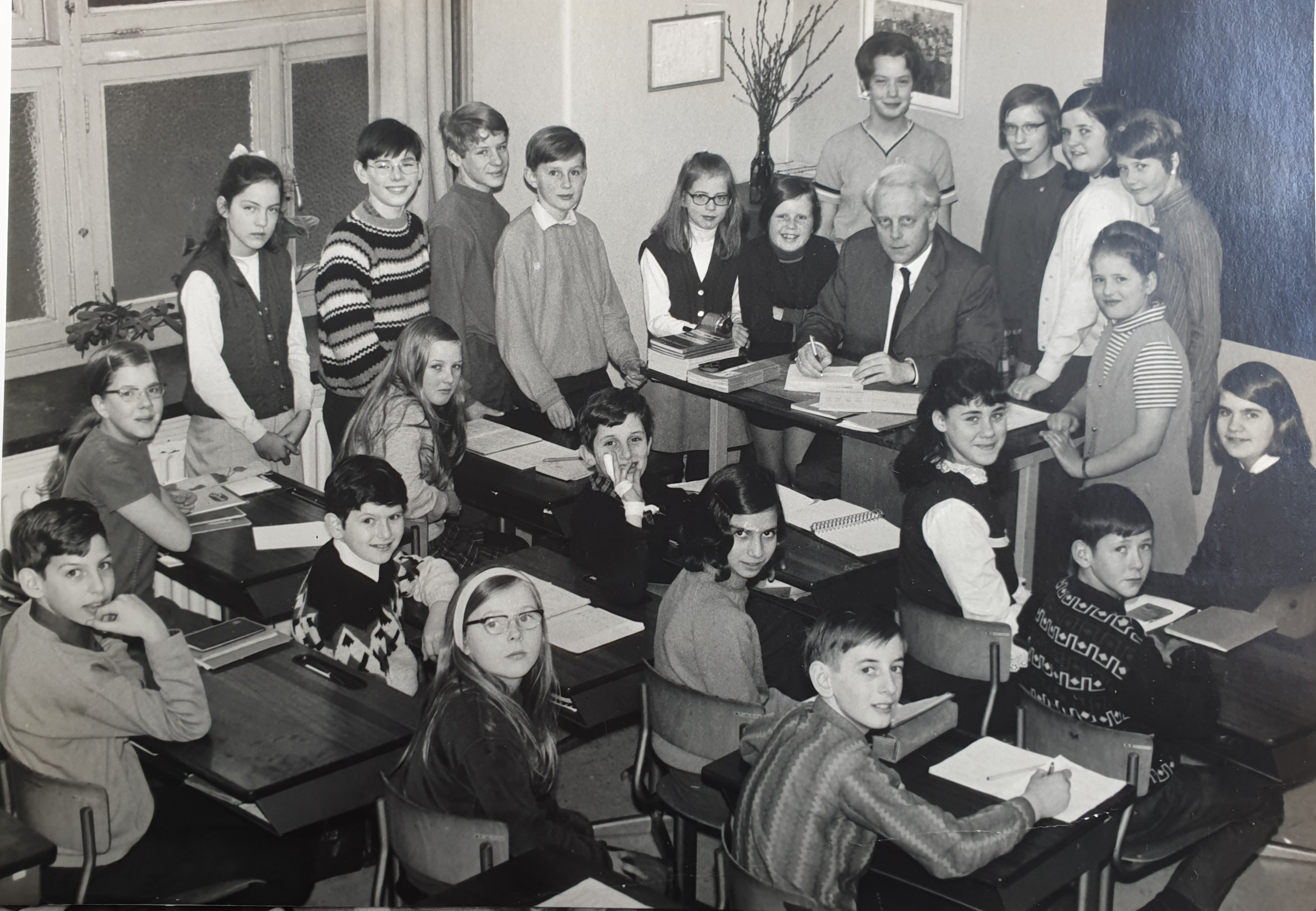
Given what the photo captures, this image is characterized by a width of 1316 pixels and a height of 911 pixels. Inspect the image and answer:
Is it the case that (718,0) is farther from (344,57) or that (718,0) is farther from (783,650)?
(783,650)

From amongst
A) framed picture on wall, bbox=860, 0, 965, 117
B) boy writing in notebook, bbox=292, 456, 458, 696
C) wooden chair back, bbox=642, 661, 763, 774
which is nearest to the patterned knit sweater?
wooden chair back, bbox=642, 661, 763, 774

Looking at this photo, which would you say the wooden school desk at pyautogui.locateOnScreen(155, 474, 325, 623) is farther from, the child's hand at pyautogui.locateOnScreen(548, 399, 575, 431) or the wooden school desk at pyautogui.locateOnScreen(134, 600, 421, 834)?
the child's hand at pyautogui.locateOnScreen(548, 399, 575, 431)

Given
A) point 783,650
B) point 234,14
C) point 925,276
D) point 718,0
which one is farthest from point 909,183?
point 234,14

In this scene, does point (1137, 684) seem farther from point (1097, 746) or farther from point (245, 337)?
point (245, 337)

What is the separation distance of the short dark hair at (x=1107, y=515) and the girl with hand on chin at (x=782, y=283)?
675 mm

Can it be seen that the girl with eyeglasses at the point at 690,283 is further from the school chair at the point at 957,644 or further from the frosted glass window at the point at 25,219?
the frosted glass window at the point at 25,219

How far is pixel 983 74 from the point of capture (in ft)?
10.8

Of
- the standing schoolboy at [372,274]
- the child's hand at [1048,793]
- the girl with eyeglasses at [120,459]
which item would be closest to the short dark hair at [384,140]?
the standing schoolboy at [372,274]

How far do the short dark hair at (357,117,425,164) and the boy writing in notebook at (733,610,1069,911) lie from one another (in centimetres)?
144

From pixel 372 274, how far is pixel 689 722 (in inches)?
50.0

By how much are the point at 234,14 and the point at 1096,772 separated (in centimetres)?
250

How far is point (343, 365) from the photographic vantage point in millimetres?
3578

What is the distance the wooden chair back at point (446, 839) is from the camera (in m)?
3.16

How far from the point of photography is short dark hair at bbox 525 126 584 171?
345cm
